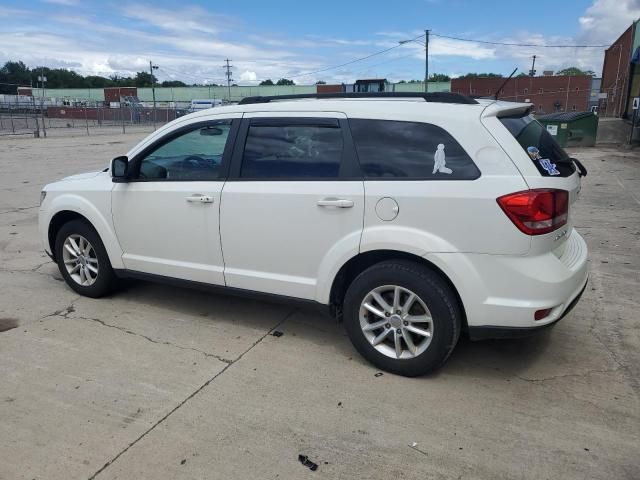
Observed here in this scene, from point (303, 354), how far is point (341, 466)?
1253 mm

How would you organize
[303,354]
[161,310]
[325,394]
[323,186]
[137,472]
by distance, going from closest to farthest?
[137,472] < [325,394] < [323,186] < [303,354] < [161,310]

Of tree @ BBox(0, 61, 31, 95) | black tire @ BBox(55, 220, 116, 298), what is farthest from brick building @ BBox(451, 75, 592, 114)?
tree @ BBox(0, 61, 31, 95)

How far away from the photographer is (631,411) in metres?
3.05

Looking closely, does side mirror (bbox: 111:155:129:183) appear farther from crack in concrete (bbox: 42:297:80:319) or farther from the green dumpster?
the green dumpster

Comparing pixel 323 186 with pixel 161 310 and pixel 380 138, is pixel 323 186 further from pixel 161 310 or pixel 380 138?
pixel 161 310

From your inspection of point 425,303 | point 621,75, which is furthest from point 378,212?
point 621,75

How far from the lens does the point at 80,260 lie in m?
4.91

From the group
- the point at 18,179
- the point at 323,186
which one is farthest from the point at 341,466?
the point at 18,179

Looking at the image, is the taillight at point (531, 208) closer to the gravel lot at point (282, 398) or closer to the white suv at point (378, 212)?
the white suv at point (378, 212)

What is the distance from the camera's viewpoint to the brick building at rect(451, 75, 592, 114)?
60625mm

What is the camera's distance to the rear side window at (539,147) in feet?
10.3

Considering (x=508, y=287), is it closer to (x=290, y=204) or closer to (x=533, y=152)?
(x=533, y=152)

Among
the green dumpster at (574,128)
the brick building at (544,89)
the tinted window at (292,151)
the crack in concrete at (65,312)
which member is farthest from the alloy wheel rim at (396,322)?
the brick building at (544,89)

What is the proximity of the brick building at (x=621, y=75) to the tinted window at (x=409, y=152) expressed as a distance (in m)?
31.4
